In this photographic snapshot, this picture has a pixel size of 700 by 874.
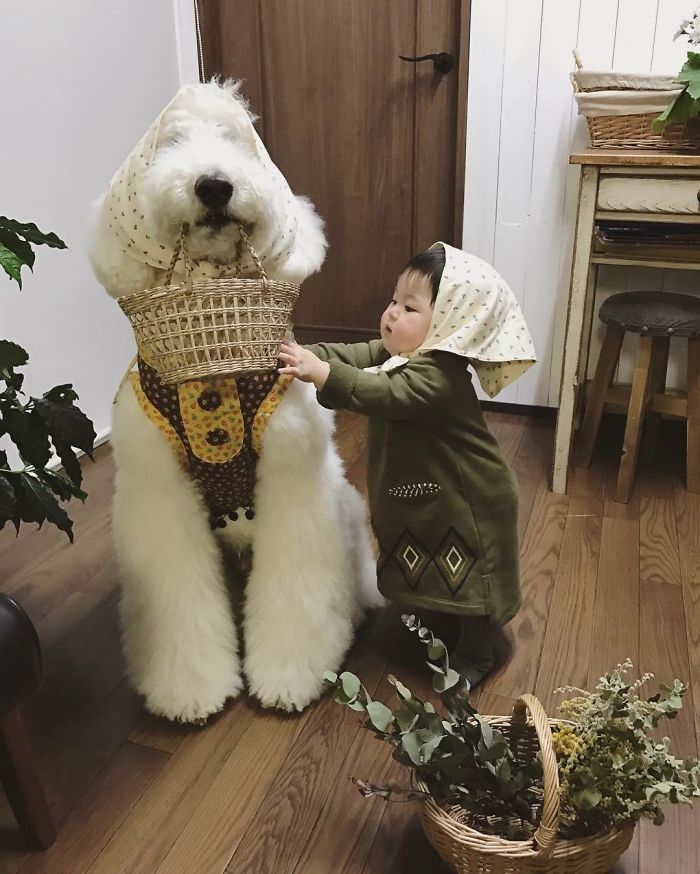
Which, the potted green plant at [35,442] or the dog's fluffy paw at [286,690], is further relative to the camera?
the dog's fluffy paw at [286,690]

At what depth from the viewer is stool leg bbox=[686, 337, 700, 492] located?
6.84 feet

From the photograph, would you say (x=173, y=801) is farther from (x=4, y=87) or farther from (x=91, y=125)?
(x=91, y=125)

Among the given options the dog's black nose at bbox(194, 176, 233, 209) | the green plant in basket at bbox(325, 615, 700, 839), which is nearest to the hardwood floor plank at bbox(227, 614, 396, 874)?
the green plant in basket at bbox(325, 615, 700, 839)

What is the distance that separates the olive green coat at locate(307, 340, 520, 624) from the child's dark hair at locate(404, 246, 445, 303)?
0.12 m

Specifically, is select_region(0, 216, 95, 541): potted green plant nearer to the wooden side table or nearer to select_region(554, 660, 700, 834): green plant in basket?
select_region(554, 660, 700, 834): green plant in basket

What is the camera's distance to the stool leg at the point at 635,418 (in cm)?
206

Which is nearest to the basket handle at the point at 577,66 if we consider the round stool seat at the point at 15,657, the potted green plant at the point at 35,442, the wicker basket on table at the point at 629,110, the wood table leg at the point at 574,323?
the wicker basket on table at the point at 629,110

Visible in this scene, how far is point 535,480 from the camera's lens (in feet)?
7.37

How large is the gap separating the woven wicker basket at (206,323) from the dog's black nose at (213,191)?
0.06m

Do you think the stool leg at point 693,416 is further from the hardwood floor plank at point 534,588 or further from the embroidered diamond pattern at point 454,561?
the embroidered diamond pattern at point 454,561

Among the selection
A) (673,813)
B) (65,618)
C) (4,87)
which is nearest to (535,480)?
(673,813)

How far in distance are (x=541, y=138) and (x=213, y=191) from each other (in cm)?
165

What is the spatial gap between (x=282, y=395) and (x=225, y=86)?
504mm

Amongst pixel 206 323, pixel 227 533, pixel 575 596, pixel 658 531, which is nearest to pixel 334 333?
pixel 658 531
